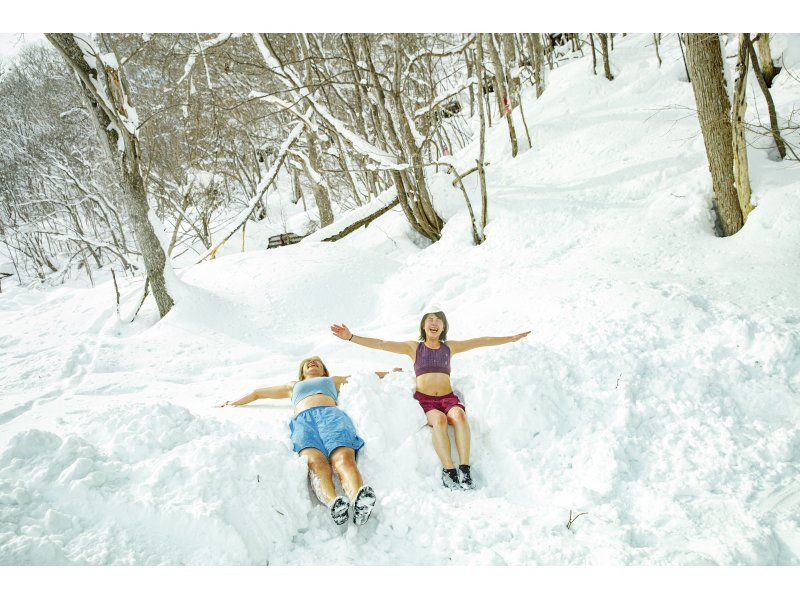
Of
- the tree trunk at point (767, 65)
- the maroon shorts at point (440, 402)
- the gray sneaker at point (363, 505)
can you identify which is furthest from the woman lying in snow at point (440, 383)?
the tree trunk at point (767, 65)

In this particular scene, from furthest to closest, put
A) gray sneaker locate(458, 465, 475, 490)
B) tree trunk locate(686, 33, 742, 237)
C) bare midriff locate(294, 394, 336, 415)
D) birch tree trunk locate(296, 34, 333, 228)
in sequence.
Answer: birch tree trunk locate(296, 34, 333, 228), tree trunk locate(686, 33, 742, 237), bare midriff locate(294, 394, 336, 415), gray sneaker locate(458, 465, 475, 490)

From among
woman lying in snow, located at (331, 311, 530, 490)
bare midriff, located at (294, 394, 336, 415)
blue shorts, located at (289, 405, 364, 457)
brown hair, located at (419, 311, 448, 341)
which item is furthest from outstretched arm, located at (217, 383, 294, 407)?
brown hair, located at (419, 311, 448, 341)

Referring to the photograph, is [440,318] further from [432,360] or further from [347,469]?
[347,469]

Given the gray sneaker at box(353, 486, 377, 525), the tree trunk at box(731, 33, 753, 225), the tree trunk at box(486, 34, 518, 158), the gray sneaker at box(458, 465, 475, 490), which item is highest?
the tree trunk at box(486, 34, 518, 158)

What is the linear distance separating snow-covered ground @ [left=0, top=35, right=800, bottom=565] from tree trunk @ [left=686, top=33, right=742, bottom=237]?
0.60ft

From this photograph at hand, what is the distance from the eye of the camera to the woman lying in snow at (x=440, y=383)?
8.46 ft

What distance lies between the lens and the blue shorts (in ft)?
8.64

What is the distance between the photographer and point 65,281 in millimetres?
7945

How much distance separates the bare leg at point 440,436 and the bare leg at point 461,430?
6 cm

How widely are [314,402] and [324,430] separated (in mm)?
307

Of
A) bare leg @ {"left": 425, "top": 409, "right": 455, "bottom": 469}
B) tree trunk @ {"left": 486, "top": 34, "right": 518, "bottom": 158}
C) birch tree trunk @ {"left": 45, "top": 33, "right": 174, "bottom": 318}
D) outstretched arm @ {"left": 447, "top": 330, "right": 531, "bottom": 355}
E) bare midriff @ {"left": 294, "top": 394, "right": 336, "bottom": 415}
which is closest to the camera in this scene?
bare leg @ {"left": 425, "top": 409, "right": 455, "bottom": 469}

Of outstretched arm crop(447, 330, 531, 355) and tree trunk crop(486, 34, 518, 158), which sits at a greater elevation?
tree trunk crop(486, 34, 518, 158)

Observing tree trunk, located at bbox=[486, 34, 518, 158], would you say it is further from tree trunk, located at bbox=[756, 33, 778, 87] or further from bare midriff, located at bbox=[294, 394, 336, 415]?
bare midriff, located at bbox=[294, 394, 336, 415]
